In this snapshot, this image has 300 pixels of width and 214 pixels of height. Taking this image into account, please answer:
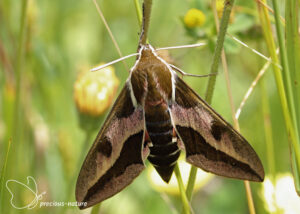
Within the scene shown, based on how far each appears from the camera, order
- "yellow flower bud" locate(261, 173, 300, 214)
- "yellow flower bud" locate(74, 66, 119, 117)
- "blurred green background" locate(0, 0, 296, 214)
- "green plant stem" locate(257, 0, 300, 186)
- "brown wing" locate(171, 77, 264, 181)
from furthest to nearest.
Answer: "blurred green background" locate(0, 0, 296, 214)
"yellow flower bud" locate(74, 66, 119, 117)
"yellow flower bud" locate(261, 173, 300, 214)
"brown wing" locate(171, 77, 264, 181)
"green plant stem" locate(257, 0, 300, 186)

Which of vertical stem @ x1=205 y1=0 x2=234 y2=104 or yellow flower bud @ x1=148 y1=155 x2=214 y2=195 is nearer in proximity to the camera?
vertical stem @ x1=205 y1=0 x2=234 y2=104

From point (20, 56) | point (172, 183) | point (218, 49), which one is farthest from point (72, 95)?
point (218, 49)

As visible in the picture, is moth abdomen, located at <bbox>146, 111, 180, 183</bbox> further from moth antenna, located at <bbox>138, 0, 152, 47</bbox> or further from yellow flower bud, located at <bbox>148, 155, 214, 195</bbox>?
yellow flower bud, located at <bbox>148, 155, 214, 195</bbox>

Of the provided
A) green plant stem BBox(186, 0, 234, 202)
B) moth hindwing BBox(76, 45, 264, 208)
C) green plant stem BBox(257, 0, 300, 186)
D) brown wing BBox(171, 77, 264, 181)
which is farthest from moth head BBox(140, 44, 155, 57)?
green plant stem BBox(257, 0, 300, 186)

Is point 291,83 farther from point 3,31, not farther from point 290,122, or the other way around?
point 3,31

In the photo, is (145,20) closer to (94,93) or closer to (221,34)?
(221,34)

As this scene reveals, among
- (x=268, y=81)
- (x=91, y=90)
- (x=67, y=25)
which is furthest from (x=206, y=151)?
(x=67, y=25)
